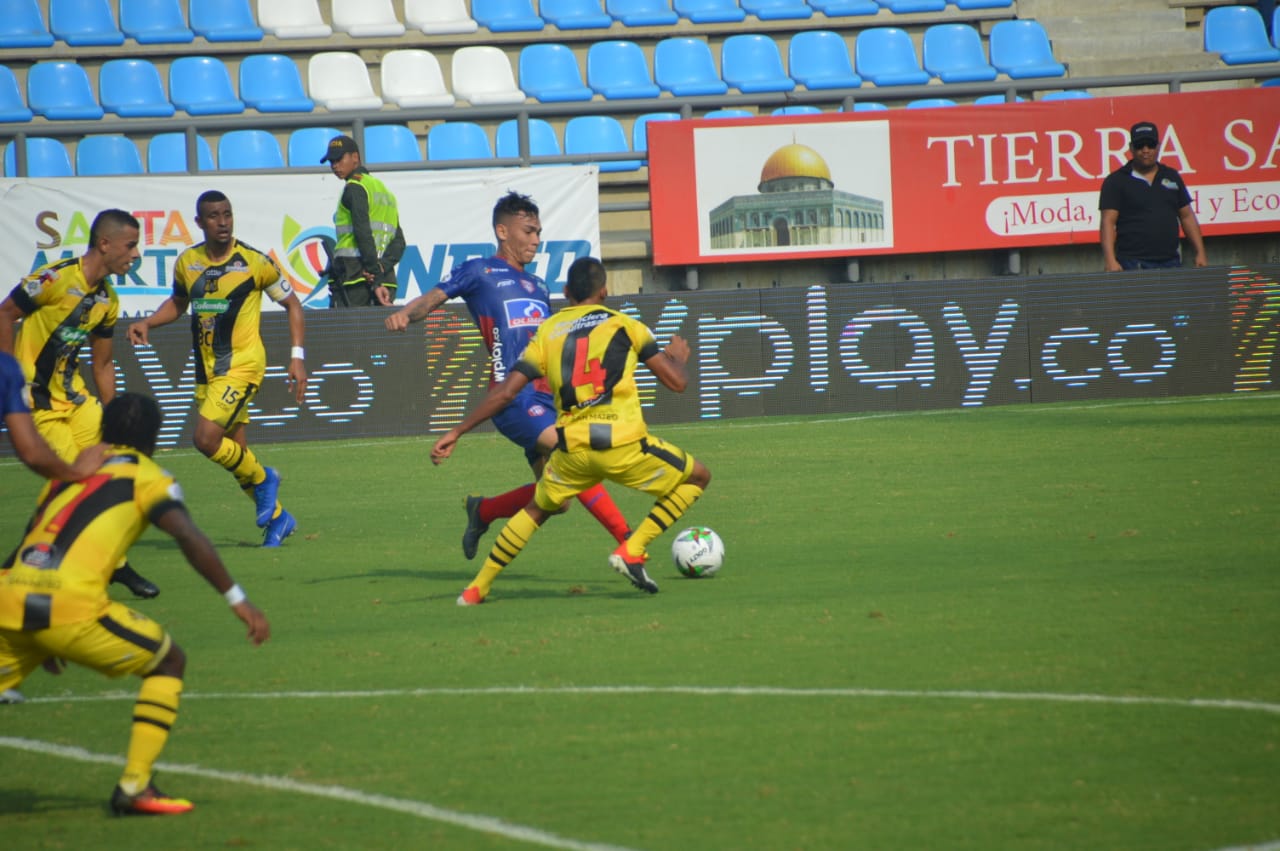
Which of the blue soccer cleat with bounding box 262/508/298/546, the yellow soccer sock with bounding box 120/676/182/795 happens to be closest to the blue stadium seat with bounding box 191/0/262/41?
the blue soccer cleat with bounding box 262/508/298/546

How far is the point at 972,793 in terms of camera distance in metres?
4.64

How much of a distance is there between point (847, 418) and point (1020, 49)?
9612mm

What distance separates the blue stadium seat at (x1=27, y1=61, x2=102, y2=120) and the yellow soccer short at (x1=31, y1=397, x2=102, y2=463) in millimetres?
13757

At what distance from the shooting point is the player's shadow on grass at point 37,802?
491cm

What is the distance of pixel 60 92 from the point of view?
22.0 metres

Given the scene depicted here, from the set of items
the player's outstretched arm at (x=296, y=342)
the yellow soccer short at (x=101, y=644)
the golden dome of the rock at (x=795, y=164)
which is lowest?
the yellow soccer short at (x=101, y=644)

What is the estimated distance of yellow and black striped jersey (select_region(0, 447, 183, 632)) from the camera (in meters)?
4.72

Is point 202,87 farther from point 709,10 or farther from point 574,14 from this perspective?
point 709,10

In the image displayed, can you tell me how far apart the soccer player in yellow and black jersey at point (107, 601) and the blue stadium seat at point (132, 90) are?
18501 millimetres

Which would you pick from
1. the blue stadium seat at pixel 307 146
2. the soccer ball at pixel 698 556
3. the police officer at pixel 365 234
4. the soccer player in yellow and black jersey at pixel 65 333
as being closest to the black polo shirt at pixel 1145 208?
the police officer at pixel 365 234

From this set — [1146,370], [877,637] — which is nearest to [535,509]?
[877,637]

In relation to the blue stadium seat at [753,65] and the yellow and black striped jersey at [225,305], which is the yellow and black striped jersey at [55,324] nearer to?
the yellow and black striped jersey at [225,305]

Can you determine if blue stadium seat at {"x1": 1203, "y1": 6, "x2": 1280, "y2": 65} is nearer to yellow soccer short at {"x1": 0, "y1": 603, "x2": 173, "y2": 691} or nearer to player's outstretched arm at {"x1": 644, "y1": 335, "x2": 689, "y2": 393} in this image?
player's outstretched arm at {"x1": 644, "y1": 335, "x2": 689, "y2": 393}

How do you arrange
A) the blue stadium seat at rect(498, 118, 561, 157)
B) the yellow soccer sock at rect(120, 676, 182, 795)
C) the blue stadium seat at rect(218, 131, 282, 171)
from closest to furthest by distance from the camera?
the yellow soccer sock at rect(120, 676, 182, 795), the blue stadium seat at rect(218, 131, 282, 171), the blue stadium seat at rect(498, 118, 561, 157)
